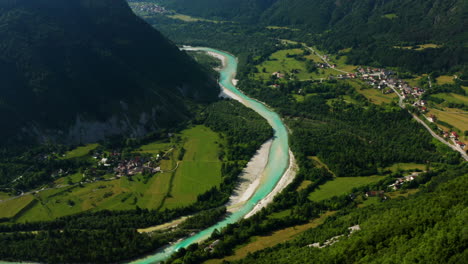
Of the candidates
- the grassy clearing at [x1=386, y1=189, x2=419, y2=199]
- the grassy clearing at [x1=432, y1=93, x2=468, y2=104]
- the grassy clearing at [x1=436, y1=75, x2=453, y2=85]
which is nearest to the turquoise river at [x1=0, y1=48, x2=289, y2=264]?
the grassy clearing at [x1=386, y1=189, x2=419, y2=199]

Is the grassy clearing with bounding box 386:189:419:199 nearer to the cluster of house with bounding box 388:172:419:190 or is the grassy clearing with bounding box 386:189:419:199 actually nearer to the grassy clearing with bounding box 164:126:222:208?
the cluster of house with bounding box 388:172:419:190

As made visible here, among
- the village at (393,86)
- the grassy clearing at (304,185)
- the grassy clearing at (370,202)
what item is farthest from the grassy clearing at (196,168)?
the village at (393,86)

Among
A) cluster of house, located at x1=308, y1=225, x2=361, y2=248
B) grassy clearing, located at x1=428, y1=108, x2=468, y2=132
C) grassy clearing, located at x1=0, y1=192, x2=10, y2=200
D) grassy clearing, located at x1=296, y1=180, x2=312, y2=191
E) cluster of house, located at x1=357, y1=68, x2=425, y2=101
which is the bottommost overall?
grassy clearing, located at x1=0, y1=192, x2=10, y2=200

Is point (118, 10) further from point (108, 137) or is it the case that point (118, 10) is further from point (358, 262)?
point (358, 262)

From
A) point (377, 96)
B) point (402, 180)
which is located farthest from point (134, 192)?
point (377, 96)

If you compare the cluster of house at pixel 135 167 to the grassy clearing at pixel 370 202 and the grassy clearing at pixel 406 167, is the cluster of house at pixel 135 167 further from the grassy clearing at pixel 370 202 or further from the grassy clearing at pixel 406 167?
the grassy clearing at pixel 406 167
